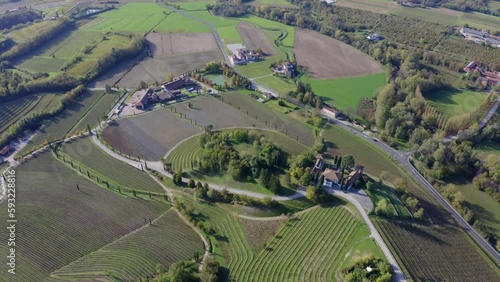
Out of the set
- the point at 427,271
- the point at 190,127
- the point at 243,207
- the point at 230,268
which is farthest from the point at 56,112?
the point at 427,271

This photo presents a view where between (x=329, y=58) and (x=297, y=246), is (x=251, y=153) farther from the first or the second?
(x=329, y=58)

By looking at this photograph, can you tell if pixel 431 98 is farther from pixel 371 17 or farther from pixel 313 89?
pixel 371 17

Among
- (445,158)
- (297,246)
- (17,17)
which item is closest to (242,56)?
(445,158)

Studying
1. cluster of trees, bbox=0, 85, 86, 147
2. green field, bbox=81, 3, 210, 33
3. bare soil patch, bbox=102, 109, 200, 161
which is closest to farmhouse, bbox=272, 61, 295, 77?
bare soil patch, bbox=102, 109, 200, 161

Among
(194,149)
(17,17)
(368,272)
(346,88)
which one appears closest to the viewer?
(368,272)

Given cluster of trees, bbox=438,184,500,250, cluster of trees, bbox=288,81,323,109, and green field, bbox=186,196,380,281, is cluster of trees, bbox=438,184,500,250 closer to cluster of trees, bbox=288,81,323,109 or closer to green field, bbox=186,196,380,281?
green field, bbox=186,196,380,281

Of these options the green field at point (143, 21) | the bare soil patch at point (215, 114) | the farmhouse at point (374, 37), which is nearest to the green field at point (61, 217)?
the bare soil patch at point (215, 114)
